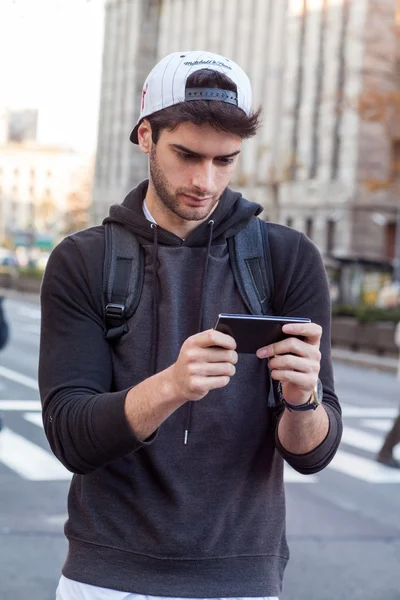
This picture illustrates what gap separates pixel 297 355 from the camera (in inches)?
86.0

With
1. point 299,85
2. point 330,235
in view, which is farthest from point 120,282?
point 299,85

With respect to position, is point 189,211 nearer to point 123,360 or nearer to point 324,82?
point 123,360

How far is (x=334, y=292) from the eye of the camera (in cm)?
3494

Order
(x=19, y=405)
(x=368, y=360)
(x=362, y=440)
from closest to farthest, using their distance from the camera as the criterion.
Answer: (x=362, y=440)
(x=19, y=405)
(x=368, y=360)

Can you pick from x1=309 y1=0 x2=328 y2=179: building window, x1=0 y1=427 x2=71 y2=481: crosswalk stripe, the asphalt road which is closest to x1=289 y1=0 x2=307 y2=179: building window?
x1=309 y1=0 x2=328 y2=179: building window

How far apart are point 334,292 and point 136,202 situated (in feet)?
107

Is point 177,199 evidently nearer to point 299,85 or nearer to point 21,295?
point 21,295

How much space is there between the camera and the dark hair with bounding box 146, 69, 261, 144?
241 cm

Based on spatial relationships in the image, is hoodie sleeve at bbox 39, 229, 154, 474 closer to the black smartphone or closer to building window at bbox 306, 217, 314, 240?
the black smartphone

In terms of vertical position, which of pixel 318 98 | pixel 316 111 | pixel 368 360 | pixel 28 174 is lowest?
pixel 368 360

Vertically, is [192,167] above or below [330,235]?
above

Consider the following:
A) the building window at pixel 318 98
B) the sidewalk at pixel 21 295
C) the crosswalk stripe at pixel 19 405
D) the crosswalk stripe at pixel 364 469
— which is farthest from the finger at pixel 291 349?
the building window at pixel 318 98

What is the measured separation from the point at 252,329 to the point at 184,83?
0.60 m

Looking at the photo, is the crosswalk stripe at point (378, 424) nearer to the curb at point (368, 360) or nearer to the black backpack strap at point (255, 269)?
the curb at point (368, 360)
